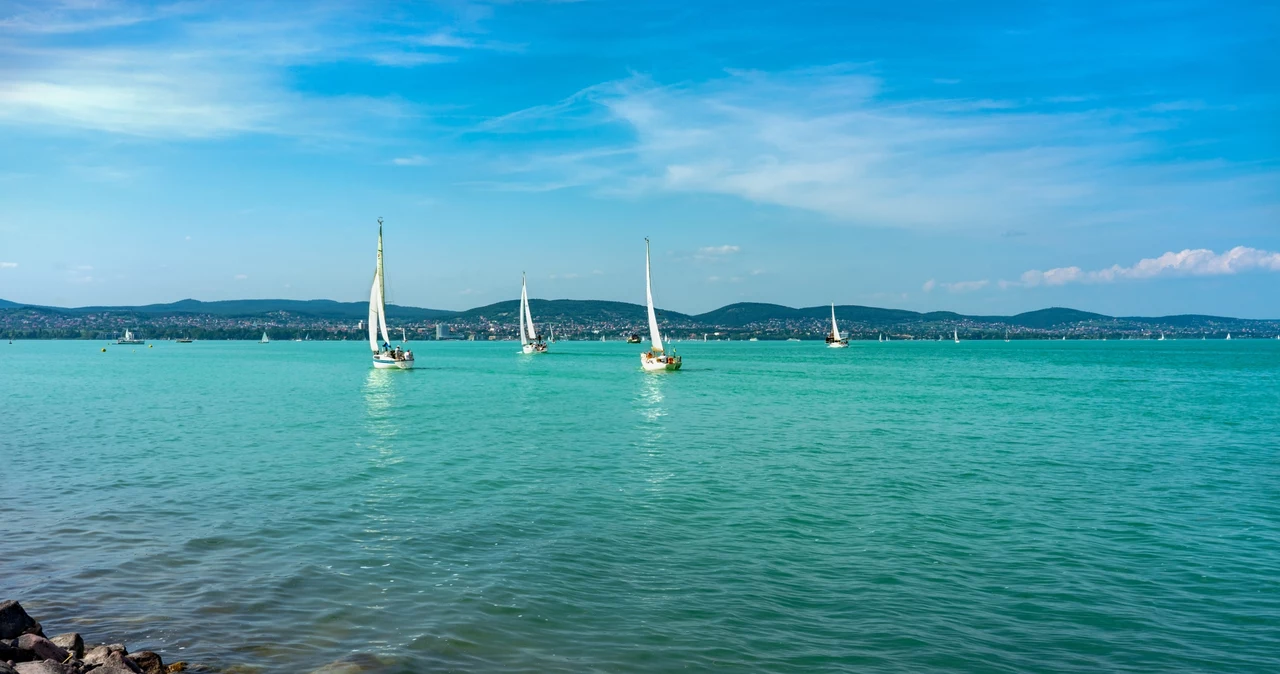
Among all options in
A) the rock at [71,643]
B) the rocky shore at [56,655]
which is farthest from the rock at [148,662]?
the rock at [71,643]

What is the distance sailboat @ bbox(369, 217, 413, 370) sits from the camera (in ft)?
268

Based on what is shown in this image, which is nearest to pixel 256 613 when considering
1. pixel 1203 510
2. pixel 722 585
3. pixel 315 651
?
pixel 315 651

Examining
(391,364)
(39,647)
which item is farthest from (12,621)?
(391,364)

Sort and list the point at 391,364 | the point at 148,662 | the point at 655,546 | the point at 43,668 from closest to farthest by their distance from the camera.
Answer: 1. the point at 43,668
2. the point at 148,662
3. the point at 655,546
4. the point at 391,364

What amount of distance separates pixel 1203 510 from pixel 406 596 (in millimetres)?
17770

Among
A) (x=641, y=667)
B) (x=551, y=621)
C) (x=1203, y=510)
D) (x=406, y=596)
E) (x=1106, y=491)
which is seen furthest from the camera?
(x=1106, y=491)

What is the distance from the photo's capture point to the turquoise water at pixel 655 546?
36.4ft

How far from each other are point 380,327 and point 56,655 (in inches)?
3184

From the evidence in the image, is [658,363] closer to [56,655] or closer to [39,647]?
[56,655]

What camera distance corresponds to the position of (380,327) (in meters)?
87.6

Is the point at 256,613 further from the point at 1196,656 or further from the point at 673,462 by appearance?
the point at 673,462

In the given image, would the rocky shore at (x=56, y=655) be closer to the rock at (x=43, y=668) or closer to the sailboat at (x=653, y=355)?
the rock at (x=43, y=668)

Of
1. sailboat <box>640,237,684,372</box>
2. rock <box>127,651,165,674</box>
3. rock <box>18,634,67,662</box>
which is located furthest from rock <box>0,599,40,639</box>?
sailboat <box>640,237,684,372</box>

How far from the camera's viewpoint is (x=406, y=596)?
42.4 feet
